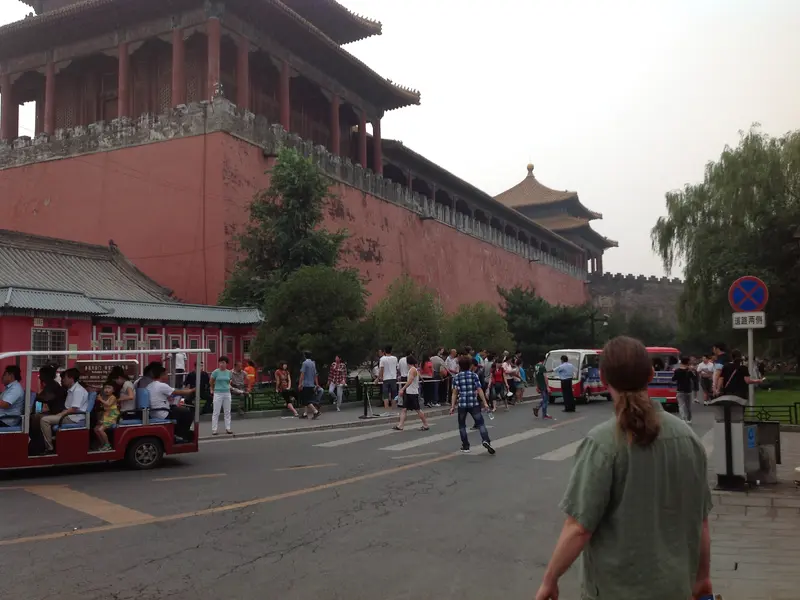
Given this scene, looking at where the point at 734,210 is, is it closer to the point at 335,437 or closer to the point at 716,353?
the point at 716,353

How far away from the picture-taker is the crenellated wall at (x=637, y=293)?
72500mm

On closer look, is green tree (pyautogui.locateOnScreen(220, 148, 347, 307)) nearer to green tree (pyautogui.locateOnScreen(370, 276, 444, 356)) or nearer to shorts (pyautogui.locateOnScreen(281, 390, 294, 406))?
green tree (pyautogui.locateOnScreen(370, 276, 444, 356))

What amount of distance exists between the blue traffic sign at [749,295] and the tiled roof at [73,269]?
17.6 meters

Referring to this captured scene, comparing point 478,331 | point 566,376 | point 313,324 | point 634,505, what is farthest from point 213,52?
point 634,505

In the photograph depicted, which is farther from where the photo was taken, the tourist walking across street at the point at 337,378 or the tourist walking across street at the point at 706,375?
the tourist walking across street at the point at 337,378

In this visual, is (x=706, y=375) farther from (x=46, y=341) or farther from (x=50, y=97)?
(x=50, y=97)

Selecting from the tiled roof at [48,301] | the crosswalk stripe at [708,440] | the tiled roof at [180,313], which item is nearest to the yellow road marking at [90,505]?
the crosswalk stripe at [708,440]

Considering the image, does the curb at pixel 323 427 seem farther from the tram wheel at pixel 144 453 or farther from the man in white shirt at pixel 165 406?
the tram wheel at pixel 144 453

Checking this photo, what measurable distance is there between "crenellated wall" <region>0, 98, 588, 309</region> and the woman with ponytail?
2618 centimetres

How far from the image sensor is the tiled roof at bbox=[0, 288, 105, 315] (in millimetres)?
18969

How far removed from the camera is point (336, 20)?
3728cm

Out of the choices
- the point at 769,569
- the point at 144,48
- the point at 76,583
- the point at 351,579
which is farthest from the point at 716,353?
the point at 144,48

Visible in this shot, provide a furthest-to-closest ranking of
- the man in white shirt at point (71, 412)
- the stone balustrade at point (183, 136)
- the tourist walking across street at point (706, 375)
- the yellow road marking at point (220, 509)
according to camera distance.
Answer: the stone balustrade at point (183, 136)
the tourist walking across street at point (706, 375)
the man in white shirt at point (71, 412)
the yellow road marking at point (220, 509)

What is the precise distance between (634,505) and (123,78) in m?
32.1
